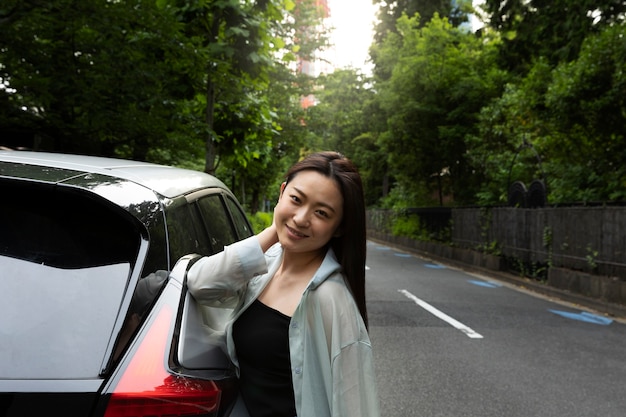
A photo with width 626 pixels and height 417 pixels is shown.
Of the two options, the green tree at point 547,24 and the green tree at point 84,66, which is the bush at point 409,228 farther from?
the green tree at point 84,66

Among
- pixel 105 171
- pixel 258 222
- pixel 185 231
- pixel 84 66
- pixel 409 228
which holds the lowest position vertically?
pixel 409 228

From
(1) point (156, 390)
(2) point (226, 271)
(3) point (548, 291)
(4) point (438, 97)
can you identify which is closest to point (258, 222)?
(4) point (438, 97)

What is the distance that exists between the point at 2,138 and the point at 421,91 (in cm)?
1800

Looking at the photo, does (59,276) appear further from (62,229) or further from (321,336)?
(321,336)

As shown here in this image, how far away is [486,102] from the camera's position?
21.7 meters

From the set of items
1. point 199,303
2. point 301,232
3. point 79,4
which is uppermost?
point 79,4

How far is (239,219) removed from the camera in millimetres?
3803

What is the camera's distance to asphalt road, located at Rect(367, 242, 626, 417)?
4594mm

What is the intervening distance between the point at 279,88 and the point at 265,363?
19.2m

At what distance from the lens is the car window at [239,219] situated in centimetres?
347

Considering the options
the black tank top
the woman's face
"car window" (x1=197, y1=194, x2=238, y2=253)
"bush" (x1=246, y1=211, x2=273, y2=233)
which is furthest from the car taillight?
"bush" (x1=246, y1=211, x2=273, y2=233)

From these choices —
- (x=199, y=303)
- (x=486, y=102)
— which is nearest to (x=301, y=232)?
(x=199, y=303)

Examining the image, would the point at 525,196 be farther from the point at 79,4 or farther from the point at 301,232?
the point at 301,232

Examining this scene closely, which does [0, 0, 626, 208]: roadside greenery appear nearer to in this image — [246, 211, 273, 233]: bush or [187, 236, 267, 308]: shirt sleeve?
[246, 211, 273, 233]: bush
